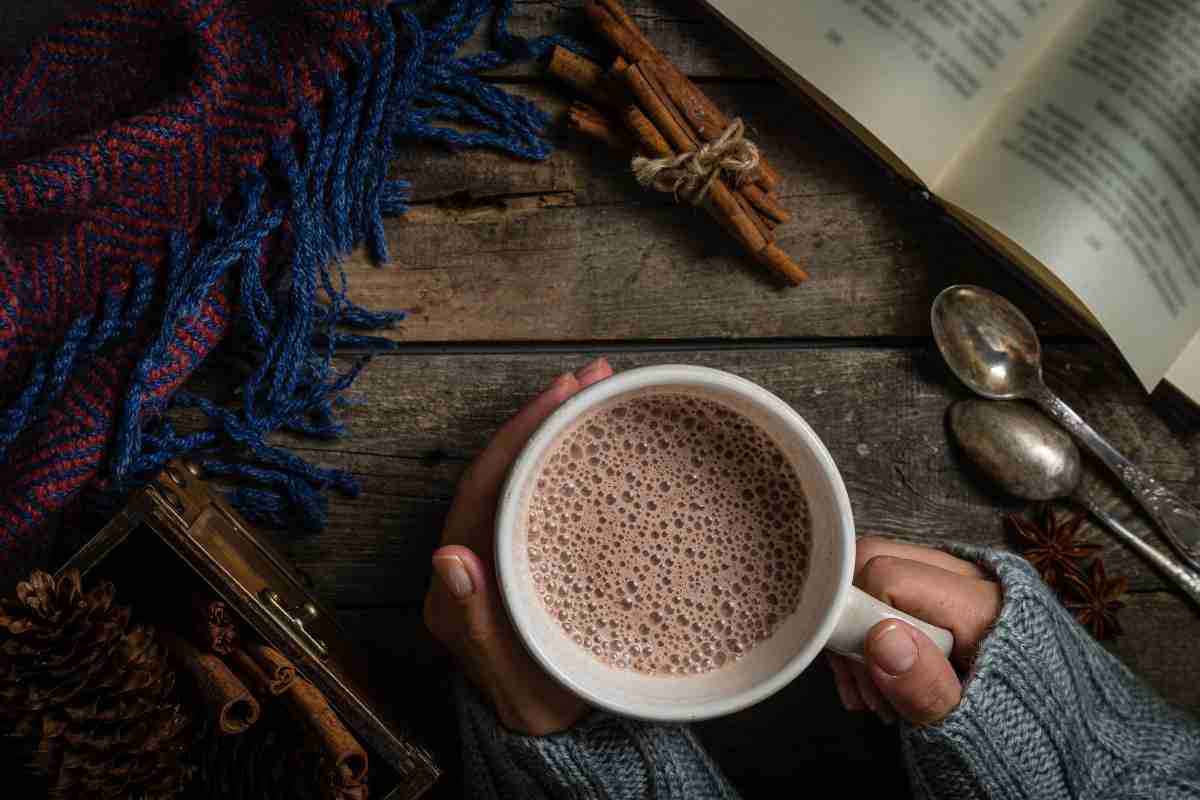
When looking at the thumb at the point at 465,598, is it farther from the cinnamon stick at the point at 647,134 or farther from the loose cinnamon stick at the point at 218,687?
the cinnamon stick at the point at 647,134

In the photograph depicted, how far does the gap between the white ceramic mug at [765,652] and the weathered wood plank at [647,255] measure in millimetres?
238

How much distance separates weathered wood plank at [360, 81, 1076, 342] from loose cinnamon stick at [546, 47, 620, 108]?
32 mm

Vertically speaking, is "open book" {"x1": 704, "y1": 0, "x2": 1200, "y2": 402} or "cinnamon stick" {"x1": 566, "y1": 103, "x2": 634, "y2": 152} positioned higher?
"open book" {"x1": 704, "y1": 0, "x2": 1200, "y2": 402}

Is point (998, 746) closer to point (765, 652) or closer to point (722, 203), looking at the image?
point (765, 652)

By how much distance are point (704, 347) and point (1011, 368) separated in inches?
11.0

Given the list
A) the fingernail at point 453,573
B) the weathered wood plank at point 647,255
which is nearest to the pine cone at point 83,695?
the fingernail at point 453,573

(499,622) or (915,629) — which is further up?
(915,629)

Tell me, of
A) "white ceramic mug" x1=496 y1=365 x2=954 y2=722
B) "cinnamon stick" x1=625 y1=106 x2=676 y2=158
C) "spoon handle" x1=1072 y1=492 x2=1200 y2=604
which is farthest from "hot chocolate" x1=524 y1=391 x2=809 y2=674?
"spoon handle" x1=1072 y1=492 x2=1200 y2=604

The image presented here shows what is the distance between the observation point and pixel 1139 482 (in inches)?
37.9

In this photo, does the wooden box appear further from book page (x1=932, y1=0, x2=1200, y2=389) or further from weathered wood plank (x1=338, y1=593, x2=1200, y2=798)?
book page (x1=932, y1=0, x2=1200, y2=389)

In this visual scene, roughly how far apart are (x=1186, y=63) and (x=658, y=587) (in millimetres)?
652

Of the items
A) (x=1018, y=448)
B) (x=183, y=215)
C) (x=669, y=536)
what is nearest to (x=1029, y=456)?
(x=1018, y=448)

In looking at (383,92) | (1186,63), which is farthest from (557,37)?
(1186,63)

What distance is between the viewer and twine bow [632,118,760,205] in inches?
35.8
